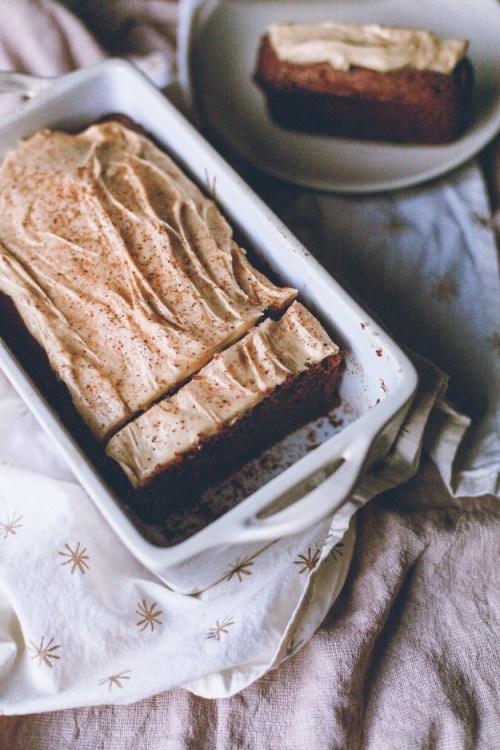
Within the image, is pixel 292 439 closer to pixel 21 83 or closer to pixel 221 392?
pixel 221 392

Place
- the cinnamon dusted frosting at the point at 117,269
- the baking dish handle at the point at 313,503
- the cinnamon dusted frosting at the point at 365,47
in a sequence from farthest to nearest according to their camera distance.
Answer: the cinnamon dusted frosting at the point at 365,47 < the cinnamon dusted frosting at the point at 117,269 < the baking dish handle at the point at 313,503

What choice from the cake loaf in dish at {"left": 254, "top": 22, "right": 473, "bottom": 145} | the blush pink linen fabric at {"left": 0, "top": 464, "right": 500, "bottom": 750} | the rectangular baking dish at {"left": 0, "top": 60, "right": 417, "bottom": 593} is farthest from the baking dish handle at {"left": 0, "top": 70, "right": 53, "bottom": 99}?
the blush pink linen fabric at {"left": 0, "top": 464, "right": 500, "bottom": 750}

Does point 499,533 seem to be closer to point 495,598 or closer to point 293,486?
point 495,598

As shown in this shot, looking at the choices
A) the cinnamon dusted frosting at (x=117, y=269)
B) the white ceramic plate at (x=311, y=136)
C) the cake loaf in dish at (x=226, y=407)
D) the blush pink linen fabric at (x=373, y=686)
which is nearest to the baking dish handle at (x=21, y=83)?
the cinnamon dusted frosting at (x=117, y=269)

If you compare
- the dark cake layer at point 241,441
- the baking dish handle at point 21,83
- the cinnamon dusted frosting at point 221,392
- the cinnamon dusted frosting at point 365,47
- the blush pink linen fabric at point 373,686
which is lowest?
the blush pink linen fabric at point 373,686

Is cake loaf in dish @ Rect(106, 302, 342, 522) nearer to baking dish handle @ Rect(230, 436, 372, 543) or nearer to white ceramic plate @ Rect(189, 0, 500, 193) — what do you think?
baking dish handle @ Rect(230, 436, 372, 543)

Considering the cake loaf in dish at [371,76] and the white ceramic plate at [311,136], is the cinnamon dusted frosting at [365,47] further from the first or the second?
the white ceramic plate at [311,136]

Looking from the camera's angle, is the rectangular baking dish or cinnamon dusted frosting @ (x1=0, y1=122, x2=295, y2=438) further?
cinnamon dusted frosting @ (x1=0, y1=122, x2=295, y2=438)
